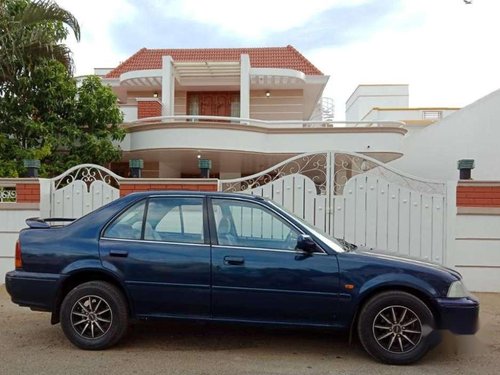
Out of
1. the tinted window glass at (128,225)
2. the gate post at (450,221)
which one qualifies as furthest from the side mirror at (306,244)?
the gate post at (450,221)

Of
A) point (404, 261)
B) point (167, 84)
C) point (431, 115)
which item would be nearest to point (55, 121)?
point (167, 84)

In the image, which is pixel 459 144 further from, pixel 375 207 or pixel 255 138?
pixel 375 207

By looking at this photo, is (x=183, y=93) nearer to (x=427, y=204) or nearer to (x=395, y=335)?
(x=427, y=204)

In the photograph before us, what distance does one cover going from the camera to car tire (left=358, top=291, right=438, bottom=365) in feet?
14.1

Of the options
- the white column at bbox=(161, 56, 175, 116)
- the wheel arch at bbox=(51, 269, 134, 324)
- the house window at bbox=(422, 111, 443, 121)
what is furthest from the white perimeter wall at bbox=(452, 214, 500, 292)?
the house window at bbox=(422, 111, 443, 121)

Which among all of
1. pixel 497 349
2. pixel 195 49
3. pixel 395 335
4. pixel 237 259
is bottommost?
pixel 497 349

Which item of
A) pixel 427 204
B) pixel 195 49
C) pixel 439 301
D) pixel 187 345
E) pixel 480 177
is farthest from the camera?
pixel 195 49

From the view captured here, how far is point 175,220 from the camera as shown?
479 cm

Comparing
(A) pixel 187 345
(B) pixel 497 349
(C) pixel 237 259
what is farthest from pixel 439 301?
(A) pixel 187 345

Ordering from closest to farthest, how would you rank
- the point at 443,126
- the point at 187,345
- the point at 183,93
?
the point at 187,345 < the point at 443,126 < the point at 183,93

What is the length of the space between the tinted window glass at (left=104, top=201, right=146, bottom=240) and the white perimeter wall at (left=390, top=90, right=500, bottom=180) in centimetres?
928

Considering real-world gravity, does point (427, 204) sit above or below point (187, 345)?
above

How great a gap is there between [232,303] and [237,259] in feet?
1.38

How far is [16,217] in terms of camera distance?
7.60 m
